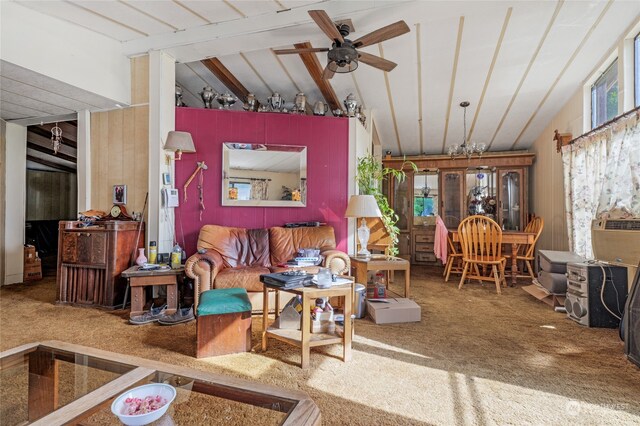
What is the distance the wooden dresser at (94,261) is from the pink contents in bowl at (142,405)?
2662 mm

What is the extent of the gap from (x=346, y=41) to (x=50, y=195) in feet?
24.0

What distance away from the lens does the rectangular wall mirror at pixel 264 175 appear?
13.2 feet

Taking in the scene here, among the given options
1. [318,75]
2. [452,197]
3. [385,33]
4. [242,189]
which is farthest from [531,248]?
[242,189]

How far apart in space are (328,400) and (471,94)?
182 inches

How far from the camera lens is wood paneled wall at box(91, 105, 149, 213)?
375 centimetres

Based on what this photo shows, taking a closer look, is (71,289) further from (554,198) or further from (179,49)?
(554,198)

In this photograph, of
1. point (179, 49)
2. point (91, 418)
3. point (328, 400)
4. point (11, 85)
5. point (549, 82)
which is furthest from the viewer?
point (549, 82)

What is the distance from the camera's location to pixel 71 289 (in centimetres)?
350

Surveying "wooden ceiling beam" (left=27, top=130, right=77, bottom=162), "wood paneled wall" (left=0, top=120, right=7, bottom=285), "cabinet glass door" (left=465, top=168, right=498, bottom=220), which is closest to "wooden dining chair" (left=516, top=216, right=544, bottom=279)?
"cabinet glass door" (left=465, top=168, right=498, bottom=220)

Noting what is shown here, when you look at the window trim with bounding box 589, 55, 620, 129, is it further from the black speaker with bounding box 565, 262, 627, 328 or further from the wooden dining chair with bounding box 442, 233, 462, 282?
the wooden dining chair with bounding box 442, 233, 462, 282

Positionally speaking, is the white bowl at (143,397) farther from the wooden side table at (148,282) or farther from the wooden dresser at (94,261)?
the wooden dresser at (94,261)

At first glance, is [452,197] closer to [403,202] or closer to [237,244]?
[403,202]

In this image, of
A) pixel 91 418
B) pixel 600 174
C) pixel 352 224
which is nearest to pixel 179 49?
pixel 352 224

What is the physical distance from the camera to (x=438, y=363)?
2.11m
